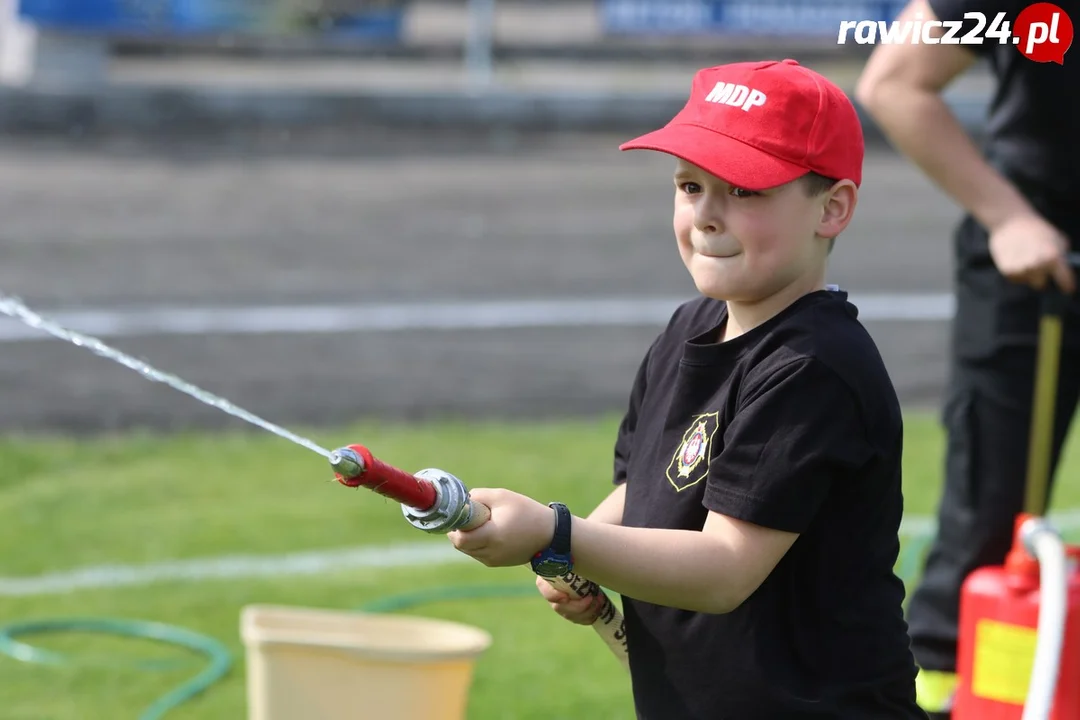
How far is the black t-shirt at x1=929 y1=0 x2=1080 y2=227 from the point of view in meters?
3.32

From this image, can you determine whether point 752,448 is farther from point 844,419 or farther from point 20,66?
point 20,66

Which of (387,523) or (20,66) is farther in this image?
(20,66)

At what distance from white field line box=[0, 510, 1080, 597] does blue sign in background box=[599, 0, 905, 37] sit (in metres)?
11.6

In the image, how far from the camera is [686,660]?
7.42 ft

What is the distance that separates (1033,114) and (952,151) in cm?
21

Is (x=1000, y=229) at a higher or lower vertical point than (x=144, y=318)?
higher

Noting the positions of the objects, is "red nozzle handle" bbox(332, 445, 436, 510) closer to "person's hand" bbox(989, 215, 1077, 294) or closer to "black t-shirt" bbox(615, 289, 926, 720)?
"black t-shirt" bbox(615, 289, 926, 720)

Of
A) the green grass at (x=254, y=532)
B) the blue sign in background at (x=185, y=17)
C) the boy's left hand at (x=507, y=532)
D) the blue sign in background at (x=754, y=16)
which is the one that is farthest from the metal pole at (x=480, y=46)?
the boy's left hand at (x=507, y=532)

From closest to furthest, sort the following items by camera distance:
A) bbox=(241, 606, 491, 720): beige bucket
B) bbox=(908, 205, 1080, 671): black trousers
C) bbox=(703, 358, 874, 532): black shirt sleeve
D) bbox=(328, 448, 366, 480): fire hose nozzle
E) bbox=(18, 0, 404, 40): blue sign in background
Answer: bbox=(328, 448, 366, 480): fire hose nozzle
bbox=(703, 358, 874, 532): black shirt sleeve
bbox=(241, 606, 491, 720): beige bucket
bbox=(908, 205, 1080, 671): black trousers
bbox=(18, 0, 404, 40): blue sign in background

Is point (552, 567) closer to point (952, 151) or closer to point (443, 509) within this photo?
point (443, 509)

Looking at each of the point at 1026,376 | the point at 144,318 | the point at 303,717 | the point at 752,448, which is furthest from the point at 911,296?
the point at 752,448

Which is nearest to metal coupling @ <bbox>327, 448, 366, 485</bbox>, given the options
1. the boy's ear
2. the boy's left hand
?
the boy's left hand

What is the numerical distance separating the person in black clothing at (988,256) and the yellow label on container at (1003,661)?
382 mm

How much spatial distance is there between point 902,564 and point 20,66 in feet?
42.8
